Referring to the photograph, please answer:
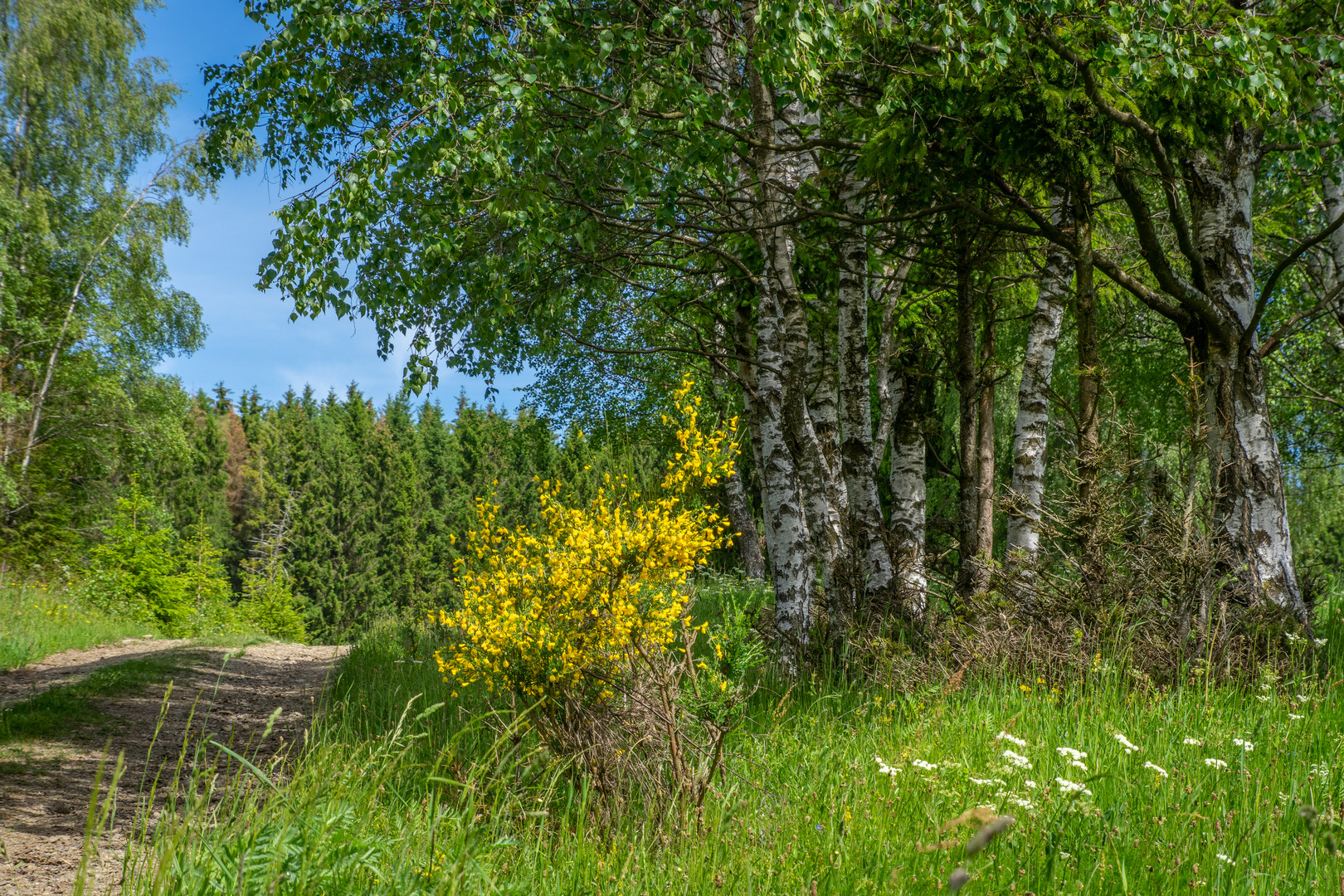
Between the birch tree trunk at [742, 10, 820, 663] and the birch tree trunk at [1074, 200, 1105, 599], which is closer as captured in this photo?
the birch tree trunk at [1074, 200, 1105, 599]

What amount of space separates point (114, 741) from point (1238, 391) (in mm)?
7861

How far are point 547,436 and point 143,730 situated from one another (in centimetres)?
943

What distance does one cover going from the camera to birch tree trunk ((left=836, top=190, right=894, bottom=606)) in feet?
20.8

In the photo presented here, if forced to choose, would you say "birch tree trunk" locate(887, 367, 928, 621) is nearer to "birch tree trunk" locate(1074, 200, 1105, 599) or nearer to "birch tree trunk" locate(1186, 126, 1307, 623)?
"birch tree trunk" locate(1074, 200, 1105, 599)

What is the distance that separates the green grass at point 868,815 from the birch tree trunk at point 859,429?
7.55ft

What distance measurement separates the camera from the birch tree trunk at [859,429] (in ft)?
20.8

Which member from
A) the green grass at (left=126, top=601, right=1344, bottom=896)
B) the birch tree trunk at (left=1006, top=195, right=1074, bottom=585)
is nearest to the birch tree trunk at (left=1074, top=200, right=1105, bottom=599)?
the green grass at (left=126, top=601, right=1344, bottom=896)

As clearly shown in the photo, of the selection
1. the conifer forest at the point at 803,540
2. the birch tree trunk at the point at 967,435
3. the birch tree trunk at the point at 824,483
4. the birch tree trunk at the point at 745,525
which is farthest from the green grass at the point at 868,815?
the birch tree trunk at the point at 745,525

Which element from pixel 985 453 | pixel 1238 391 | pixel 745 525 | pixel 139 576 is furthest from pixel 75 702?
pixel 745 525

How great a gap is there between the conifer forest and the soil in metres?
0.05

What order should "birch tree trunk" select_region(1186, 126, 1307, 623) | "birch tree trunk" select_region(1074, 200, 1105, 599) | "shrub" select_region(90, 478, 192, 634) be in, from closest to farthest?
"birch tree trunk" select_region(1074, 200, 1105, 599) < "birch tree trunk" select_region(1186, 126, 1307, 623) < "shrub" select_region(90, 478, 192, 634)

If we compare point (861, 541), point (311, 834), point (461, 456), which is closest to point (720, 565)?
point (861, 541)

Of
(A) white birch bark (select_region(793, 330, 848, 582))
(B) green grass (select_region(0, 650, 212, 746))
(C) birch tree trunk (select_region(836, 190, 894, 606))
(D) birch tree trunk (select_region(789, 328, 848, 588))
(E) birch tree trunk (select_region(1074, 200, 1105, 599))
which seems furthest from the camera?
(C) birch tree trunk (select_region(836, 190, 894, 606))

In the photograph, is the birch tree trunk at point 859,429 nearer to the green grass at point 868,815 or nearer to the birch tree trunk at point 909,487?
the birch tree trunk at point 909,487
